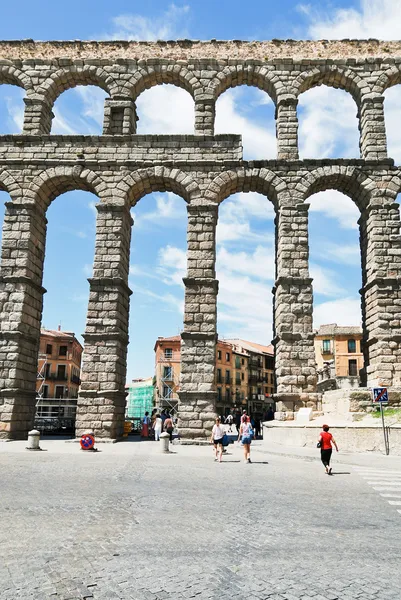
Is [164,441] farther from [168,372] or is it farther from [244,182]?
[168,372]

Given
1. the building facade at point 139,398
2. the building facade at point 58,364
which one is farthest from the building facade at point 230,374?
the building facade at point 139,398

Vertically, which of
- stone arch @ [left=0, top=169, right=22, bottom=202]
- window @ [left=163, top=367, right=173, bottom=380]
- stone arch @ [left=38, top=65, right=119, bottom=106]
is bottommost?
window @ [left=163, top=367, right=173, bottom=380]

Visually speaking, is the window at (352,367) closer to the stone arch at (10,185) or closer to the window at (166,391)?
the window at (166,391)

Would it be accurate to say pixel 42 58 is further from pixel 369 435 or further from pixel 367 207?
pixel 369 435

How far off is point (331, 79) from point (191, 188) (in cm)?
900

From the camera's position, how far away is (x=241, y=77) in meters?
22.5

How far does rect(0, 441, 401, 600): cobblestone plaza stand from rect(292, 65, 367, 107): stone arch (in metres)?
18.4

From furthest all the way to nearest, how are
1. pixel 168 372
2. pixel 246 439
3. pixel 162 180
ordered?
pixel 168 372, pixel 162 180, pixel 246 439

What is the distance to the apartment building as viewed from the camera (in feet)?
170

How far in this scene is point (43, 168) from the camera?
69.2 feet

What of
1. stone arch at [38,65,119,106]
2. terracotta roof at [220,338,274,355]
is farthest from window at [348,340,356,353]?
stone arch at [38,65,119,106]

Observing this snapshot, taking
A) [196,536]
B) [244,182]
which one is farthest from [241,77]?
[196,536]

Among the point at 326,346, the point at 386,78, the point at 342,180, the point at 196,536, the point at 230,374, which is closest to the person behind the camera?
the point at 196,536

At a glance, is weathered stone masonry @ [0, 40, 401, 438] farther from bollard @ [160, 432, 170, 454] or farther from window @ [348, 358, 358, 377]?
window @ [348, 358, 358, 377]
